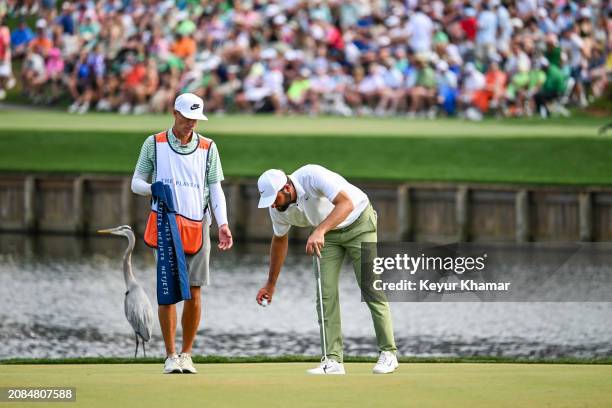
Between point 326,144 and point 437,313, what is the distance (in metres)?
13.5

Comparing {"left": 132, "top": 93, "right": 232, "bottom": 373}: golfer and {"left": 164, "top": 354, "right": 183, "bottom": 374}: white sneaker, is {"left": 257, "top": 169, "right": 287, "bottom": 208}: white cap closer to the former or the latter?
{"left": 132, "top": 93, "right": 232, "bottom": 373}: golfer

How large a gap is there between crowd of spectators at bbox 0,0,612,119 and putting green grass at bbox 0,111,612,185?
59cm

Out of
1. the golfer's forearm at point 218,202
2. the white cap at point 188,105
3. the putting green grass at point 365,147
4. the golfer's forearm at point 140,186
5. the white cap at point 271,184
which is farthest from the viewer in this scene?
the putting green grass at point 365,147

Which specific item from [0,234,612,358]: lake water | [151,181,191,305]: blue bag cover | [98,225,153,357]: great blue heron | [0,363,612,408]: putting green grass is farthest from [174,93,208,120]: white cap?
[98,225,153,357]: great blue heron

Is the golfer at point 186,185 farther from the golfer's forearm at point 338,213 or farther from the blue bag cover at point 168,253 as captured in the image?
the golfer's forearm at point 338,213

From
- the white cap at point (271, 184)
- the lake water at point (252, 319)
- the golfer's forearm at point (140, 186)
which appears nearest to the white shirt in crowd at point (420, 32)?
the lake water at point (252, 319)

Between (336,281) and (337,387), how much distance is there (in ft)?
4.26

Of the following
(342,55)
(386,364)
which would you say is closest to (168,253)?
(386,364)

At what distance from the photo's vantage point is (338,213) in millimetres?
10375

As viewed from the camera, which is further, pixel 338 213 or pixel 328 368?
pixel 328 368

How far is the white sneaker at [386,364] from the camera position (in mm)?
10594

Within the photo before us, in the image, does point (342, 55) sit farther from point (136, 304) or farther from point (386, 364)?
point (386, 364)

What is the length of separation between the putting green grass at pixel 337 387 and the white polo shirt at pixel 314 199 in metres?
1.04

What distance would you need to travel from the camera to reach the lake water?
18.9 metres
